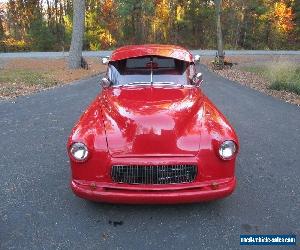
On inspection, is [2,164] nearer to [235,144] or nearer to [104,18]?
[235,144]

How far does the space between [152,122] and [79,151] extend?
857 millimetres

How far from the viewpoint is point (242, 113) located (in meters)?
8.80

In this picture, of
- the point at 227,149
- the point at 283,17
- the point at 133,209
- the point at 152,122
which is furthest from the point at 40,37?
the point at 227,149

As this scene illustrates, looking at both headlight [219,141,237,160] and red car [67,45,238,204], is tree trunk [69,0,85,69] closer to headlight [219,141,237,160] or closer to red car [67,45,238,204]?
red car [67,45,238,204]

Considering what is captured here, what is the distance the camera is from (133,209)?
4051mm

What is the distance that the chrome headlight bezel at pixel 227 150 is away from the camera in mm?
3759

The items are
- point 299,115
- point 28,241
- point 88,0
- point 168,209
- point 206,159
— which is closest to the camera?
point 28,241

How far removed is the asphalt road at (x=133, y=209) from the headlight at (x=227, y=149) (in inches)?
27.5

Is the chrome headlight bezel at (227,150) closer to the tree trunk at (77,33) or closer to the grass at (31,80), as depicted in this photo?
the grass at (31,80)

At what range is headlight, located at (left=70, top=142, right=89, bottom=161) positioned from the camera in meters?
3.75

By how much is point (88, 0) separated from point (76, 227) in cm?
4125

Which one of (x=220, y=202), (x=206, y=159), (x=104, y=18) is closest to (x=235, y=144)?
(x=206, y=159)

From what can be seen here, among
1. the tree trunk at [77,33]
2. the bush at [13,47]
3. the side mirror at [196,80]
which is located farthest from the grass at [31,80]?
the bush at [13,47]

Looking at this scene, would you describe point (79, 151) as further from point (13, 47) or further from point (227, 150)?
point (13, 47)
